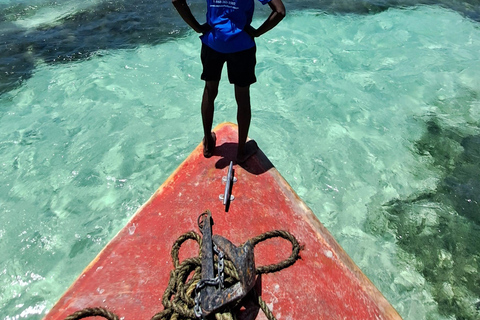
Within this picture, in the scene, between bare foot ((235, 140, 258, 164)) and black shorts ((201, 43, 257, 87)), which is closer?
black shorts ((201, 43, 257, 87))

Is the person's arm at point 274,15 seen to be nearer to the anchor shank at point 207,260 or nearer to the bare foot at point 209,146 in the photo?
the bare foot at point 209,146

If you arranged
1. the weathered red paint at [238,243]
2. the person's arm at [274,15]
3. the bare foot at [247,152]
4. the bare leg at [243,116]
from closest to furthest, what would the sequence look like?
the weathered red paint at [238,243], the person's arm at [274,15], the bare leg at [243,116], the bare foot at [247,152]

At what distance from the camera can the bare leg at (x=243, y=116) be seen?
9.11ft

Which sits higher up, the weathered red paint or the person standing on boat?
the person standing on boat

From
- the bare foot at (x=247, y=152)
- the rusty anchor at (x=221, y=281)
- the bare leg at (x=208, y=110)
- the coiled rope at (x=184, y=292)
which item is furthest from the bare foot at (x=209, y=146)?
the rusty anchor at (x=221, y=281)

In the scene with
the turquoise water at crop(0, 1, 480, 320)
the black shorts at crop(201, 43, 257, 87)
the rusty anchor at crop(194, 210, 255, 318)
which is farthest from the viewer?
the turquoise water at crop(0, 1, 480, 320)

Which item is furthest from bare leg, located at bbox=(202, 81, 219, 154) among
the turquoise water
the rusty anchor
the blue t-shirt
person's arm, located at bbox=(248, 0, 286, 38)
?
the turquoise water

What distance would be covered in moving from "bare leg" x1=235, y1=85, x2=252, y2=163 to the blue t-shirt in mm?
350

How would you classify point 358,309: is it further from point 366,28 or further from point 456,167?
point 366,28

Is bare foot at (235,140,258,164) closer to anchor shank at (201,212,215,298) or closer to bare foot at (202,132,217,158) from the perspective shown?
bare foot at (202,132,217,158)

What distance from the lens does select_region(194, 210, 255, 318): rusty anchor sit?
1.76m

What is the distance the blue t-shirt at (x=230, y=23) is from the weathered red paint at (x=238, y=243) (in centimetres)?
106

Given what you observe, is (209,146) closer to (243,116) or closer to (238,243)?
(243,116)

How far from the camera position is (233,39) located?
251 centimetres
